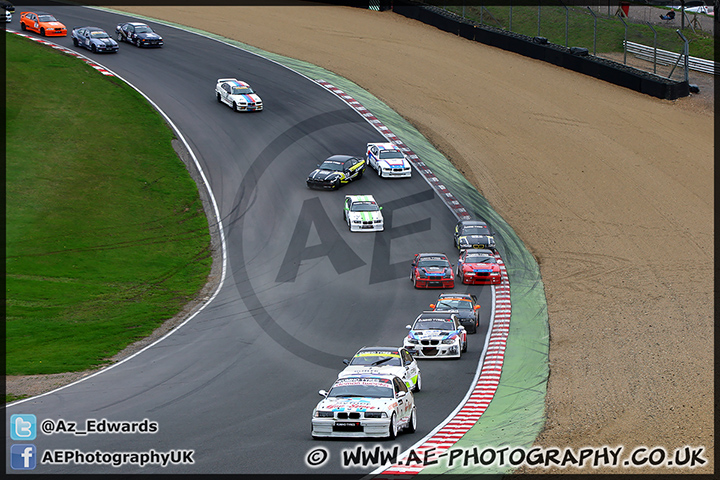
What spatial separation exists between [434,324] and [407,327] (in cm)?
86

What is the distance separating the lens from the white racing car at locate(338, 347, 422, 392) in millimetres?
20525

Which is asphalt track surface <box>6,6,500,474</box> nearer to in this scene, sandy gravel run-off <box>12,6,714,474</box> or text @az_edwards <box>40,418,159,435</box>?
text @az_edwards <box>40,418,159,435</box>

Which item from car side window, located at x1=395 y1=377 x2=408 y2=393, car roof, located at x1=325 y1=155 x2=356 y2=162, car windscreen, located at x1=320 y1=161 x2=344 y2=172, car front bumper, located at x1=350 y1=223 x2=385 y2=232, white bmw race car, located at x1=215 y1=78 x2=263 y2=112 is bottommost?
car front bumper, located at x1=350 y1=223 x2=385 y2=232

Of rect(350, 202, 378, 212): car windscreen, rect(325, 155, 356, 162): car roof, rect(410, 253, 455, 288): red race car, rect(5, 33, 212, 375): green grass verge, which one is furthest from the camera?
rect(325, 155, 356, 162): car roof

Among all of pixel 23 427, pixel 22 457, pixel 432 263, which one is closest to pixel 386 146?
pixel 432 263

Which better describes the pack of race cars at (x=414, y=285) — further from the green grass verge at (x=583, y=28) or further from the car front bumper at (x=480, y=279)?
the green grass verge at (x=583, y=28)

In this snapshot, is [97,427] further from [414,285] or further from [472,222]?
[472,222]

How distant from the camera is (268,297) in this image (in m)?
32.3

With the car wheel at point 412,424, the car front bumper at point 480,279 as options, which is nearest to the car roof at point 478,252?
the car front bumper at point 480,279

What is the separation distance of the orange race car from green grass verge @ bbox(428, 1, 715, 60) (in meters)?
30.5

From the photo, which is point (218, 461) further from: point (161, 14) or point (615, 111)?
point (161, 14)

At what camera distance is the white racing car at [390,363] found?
20.5 meters

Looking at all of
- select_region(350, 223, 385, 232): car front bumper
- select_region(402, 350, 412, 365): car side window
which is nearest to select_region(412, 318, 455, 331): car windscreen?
select_region(402, 350, 412, 365): car side window

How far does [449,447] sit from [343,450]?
2.29 meters
